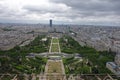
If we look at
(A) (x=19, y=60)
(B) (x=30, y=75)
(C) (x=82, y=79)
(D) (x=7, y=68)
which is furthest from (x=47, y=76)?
(A) (x=19, y=60)

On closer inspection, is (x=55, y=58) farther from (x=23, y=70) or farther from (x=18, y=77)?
(x=18, y=77)

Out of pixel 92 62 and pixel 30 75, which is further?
pixel 92 62

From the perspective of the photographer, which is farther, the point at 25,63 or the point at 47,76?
the point at 25,63

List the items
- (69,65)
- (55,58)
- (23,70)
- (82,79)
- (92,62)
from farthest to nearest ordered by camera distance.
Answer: (55,58) < (92,62) < (69,65) < (23,70) < (82,79)

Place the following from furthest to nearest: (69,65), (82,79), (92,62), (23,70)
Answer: (92,62) → (69,65) → (23,70) → (82,79)

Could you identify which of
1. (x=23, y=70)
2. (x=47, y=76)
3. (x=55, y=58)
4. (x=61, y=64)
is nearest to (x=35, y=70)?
(x=23, y=70)

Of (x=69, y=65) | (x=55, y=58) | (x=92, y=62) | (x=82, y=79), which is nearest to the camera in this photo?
(x=82, y=79)

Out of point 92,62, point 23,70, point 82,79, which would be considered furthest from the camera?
point 92,62

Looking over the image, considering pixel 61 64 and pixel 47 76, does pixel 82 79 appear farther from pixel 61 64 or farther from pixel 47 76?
pixel 61 64
